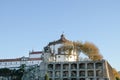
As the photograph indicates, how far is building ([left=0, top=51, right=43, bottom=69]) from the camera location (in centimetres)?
7888

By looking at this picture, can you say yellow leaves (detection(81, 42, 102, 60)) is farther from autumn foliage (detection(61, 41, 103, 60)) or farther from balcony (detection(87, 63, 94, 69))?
balcony (detection(87, 63, 94, 69))

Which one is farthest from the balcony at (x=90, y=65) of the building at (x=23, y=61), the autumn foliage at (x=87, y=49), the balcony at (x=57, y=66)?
the building at (x=23, y=61)

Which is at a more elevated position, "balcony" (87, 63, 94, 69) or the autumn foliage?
the autumn foliage

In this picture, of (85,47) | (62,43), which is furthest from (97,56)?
(62,43)

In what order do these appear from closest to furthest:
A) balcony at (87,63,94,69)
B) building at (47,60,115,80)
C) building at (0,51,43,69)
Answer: building at (47,60,115,80) < balcony at (87,63,94,69) < building at (0,51,43,69)

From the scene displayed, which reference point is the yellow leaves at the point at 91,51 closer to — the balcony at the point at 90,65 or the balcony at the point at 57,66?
the balcony at the point at 90,65

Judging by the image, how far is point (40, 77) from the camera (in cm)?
6078

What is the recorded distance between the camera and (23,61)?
80.9m

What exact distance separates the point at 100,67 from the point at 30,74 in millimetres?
15425

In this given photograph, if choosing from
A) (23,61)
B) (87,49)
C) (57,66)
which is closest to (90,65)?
(57,66)

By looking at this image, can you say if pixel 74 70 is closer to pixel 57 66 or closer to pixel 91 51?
pixel 57 66

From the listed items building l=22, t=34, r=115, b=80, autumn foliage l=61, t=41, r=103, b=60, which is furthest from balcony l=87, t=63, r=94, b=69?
autumn foliage l=61, t=41, r=103, b=60

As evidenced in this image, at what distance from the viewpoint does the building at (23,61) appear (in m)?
78.9

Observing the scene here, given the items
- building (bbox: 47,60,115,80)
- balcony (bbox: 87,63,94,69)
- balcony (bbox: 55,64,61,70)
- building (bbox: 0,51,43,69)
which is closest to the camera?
building (bbox: 47,60,115,80)
